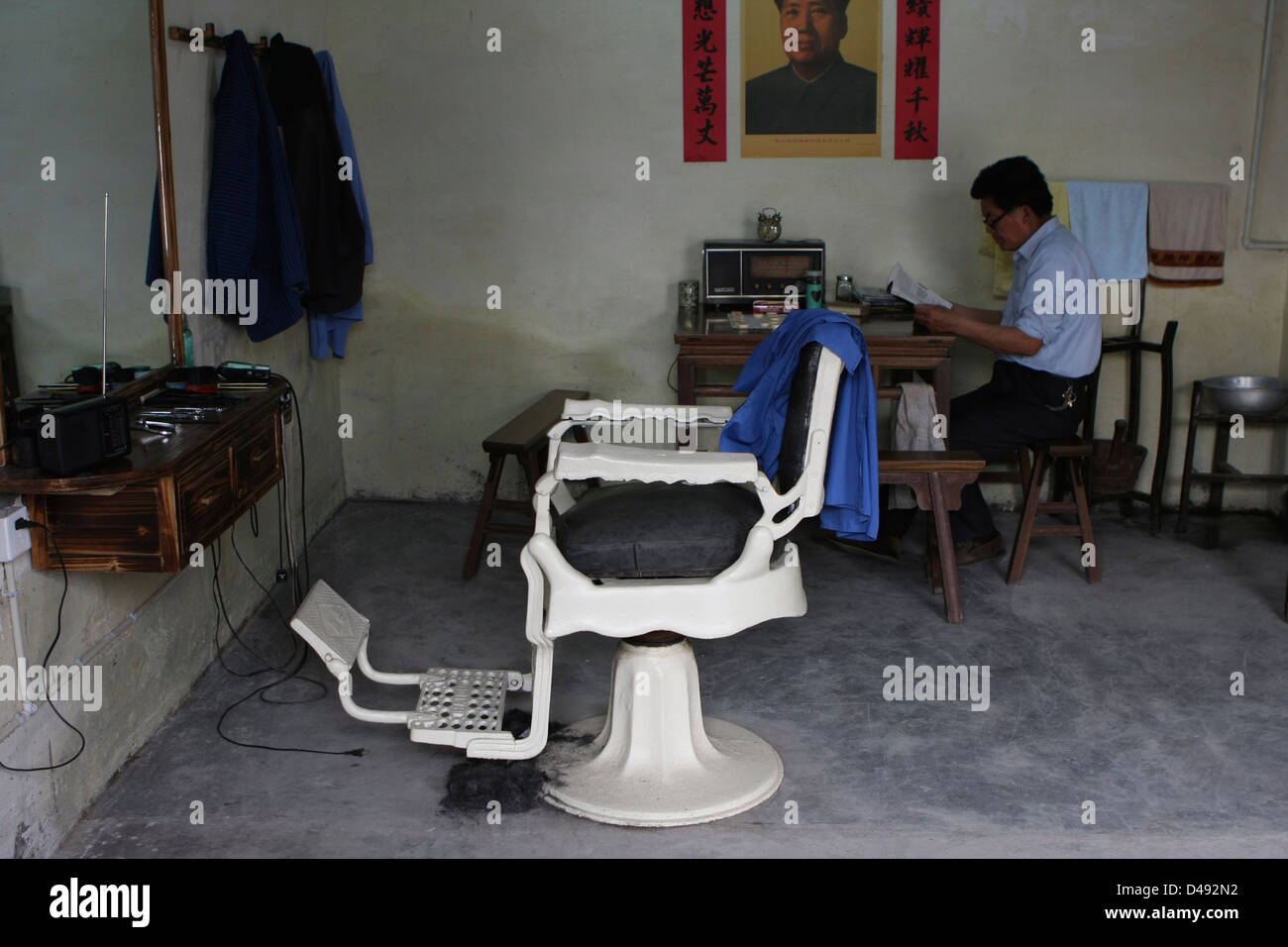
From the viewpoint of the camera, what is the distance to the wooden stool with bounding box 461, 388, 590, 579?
14.0 feet

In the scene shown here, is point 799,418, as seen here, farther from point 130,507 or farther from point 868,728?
point 130,507

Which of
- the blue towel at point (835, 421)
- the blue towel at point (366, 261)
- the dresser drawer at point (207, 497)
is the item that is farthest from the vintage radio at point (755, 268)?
the dresser drawer at point (207, 497)

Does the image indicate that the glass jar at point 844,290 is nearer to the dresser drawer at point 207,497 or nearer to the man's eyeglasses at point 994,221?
the man's eyeglasses at point 994,221

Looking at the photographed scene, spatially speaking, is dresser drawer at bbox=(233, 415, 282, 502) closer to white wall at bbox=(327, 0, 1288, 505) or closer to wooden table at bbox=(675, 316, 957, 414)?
wooden table at bbox=(675, 316, 957, 414)

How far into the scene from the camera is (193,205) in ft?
12.0

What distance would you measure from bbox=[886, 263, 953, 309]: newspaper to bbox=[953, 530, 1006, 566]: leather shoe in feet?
2.93

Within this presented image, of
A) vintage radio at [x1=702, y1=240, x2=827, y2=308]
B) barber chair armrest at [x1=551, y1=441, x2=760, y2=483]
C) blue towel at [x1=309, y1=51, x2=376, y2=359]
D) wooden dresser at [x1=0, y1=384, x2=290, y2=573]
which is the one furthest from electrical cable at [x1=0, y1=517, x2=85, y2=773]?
vintage radio at [x1=702, y1=240, x2=827, y2=308]

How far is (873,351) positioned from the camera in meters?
4.48

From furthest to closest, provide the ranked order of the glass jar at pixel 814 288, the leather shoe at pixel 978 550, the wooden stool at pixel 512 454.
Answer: the glass jar at pixel 814 288, the leather shoe at pixel 978 550, the wooden stool at pixel 512 454

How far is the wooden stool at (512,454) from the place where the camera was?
4.27m

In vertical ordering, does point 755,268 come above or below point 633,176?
below

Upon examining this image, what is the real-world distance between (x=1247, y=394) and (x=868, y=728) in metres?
2.63

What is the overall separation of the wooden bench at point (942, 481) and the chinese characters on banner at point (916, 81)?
1.58 meters

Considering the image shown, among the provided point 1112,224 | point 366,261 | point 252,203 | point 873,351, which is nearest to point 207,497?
point 252,203
